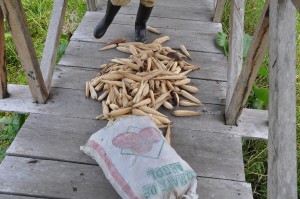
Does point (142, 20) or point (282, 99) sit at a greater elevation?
point (282, 99)

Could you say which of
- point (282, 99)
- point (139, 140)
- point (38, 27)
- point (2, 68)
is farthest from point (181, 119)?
point (38, 27)

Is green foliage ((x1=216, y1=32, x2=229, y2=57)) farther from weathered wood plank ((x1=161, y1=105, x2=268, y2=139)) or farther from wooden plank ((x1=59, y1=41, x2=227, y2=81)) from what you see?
weathered wood plank ((x1=161, y1=105, x2=268, y2=139))

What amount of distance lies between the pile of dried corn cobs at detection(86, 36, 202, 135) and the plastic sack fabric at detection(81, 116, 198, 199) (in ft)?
0.82

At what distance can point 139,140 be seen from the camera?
184cm

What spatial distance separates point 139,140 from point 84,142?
0.40 meters

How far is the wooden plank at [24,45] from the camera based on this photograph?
5.96 ft

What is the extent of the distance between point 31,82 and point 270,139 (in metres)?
1.42

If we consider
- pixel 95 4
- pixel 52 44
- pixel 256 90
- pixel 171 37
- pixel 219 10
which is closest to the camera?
pixel 52 44

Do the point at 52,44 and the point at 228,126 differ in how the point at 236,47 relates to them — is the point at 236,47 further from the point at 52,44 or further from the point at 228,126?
the point at 52,44

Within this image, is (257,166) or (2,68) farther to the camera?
(257,166)

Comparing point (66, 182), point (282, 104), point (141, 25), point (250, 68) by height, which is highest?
point (282, 104)

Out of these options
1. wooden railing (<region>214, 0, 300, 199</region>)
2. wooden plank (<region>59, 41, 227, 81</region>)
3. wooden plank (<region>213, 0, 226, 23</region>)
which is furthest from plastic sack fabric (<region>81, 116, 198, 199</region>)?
wooden plank (<region>213, 0, 226, 23</region>)

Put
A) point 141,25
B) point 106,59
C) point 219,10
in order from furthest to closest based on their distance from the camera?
1. point 219,10
2. point 141,25
3. point 106,59

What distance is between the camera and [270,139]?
1.45 m
